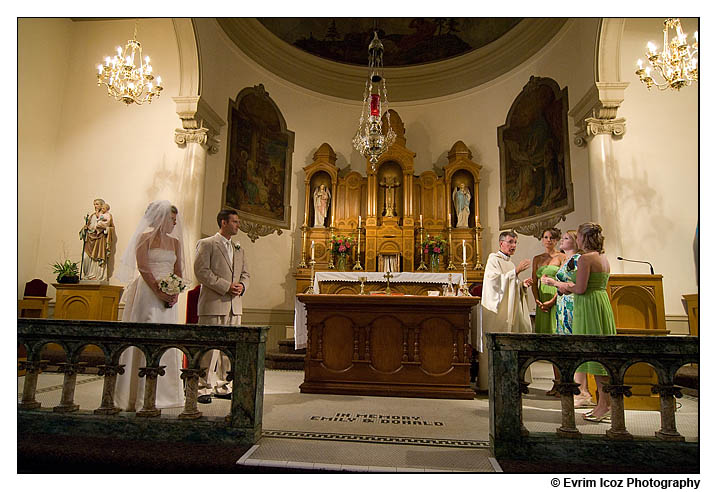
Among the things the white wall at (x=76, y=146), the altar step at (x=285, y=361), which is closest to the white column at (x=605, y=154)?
the altar step at (x=285, y=361)

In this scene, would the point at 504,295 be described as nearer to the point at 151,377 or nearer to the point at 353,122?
the point at 151,377

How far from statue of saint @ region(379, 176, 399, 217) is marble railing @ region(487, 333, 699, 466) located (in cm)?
701

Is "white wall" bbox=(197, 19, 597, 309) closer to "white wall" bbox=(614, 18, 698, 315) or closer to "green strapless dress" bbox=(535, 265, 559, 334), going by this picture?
"white wall" bbox=(614, 18, 698, 315)

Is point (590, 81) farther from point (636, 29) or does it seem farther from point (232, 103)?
point (232, 103)

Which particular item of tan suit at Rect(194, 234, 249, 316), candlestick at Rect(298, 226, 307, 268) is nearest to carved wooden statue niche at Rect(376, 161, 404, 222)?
candlestick at Rect(298, 226, 307, 268)

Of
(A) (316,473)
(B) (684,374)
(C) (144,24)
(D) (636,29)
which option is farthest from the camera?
(C) (144,24)

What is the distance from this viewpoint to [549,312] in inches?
183

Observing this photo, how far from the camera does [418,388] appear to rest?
4.61 meters

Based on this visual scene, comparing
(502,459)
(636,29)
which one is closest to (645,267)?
(636,29)

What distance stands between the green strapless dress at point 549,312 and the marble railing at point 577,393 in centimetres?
204

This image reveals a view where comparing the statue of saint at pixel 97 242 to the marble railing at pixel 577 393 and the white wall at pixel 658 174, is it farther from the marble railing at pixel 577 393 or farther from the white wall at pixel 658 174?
the white wall at pixel 658 174

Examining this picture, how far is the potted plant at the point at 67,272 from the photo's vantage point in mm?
6453

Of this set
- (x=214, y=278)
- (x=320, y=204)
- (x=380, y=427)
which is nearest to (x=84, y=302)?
(x=214, y=278)

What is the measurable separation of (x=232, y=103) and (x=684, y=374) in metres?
8.53
